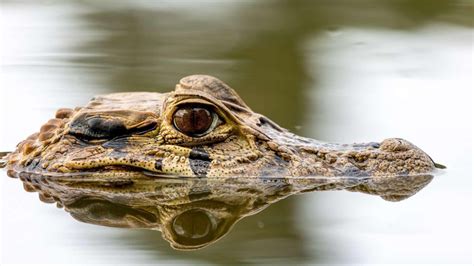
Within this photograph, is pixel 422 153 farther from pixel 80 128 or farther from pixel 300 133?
pixel 80 128

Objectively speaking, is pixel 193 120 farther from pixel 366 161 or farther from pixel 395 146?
pixel 395 146

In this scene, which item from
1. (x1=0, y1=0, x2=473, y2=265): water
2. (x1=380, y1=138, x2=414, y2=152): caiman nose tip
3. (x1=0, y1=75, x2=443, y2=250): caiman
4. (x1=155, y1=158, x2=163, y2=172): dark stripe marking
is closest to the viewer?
(x1=0, y1=0, x2=473, y2=265): water

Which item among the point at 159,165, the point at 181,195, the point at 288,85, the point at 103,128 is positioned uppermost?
the point at 288,85

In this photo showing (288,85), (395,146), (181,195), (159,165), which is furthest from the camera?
(288,85)

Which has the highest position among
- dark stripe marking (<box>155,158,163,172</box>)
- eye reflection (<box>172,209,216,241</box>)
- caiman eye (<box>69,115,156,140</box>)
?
caiman eye (<box>69,115,156,140</box>)

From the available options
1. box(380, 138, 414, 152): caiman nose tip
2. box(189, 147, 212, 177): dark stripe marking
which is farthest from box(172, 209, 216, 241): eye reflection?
box(380, 138, 414, 152): caiman nose tip

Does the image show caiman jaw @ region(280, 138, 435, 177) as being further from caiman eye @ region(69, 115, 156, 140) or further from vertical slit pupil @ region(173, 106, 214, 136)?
caiman eye @ region(69, 115, 156, 140)

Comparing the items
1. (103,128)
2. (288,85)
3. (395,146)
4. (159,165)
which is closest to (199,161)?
(159,165)
